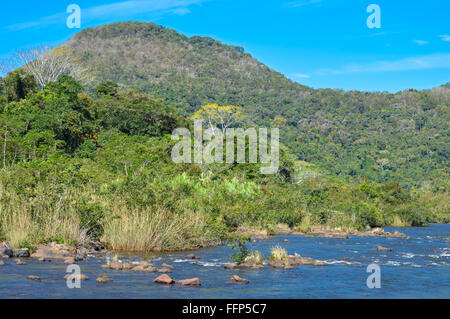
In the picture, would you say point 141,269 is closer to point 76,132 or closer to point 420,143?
point 76,132

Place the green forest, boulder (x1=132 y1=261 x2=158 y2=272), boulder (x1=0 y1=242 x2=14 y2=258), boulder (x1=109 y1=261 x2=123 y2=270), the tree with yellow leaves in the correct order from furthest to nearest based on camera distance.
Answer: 1. the tree with yellow leaves
2. the green forest
3. boulder (x1=0 y1=242 x2=14 y2=258)
4. boulder (x1=109 y1=261 x2=123 y2=270)
5. boulder (x1=132 y1=261 x2=158 y2=272)

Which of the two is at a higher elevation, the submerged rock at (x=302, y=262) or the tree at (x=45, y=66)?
the tree at (x=45, y=66)

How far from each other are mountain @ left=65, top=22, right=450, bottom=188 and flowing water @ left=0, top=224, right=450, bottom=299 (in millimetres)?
62189

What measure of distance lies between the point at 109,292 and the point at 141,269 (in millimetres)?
2410

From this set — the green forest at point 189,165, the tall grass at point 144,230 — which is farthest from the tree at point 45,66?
the tall grass at point 144,230

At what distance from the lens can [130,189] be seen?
17.2m

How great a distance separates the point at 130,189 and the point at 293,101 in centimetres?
10857

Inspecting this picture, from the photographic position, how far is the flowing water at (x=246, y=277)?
1001 cm

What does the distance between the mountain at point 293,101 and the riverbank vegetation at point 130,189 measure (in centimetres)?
1934

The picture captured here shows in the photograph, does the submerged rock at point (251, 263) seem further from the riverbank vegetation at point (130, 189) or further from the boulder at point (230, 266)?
the riverbank vegetation at point (130, 189)

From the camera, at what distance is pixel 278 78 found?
146875 millimetres

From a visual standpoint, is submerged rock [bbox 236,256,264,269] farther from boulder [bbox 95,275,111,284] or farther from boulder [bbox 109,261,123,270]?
boulder [bbox 95,275,111,284]

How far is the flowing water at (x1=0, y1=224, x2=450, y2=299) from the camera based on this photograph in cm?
1001

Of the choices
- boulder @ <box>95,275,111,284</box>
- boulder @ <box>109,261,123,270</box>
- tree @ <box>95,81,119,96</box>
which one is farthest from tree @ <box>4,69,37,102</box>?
boulder @ <box>95,275,111,284</box>
